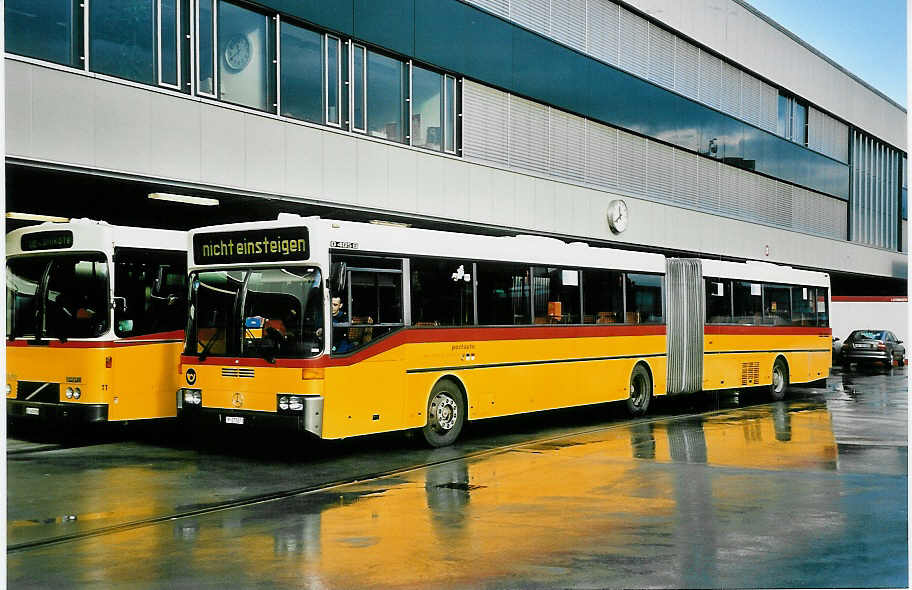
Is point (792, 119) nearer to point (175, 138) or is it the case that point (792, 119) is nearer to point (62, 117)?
point (175, 138)

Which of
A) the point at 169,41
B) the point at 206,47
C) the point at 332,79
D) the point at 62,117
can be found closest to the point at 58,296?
the point at 62,117

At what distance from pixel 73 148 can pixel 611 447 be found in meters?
9.18

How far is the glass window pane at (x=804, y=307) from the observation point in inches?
994

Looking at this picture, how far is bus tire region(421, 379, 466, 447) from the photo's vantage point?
1505 centimetres

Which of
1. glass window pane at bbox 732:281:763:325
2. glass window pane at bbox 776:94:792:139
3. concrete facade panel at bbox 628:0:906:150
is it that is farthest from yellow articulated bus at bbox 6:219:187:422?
glass window pane at bbox 776:94:792:139

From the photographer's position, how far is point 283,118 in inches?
764

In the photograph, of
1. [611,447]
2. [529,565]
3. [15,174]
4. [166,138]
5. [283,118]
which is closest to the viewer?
[529,565]

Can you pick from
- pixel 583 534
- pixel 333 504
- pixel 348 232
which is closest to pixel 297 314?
pixel 348 232

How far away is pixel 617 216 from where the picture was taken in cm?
2953

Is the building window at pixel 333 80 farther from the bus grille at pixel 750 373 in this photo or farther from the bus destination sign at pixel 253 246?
the bus grille at pixel 750 373

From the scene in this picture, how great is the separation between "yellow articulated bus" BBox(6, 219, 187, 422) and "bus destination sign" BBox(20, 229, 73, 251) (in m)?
0.01

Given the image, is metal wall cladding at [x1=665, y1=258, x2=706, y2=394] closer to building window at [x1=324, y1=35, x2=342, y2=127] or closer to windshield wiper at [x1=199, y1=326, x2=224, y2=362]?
building window at [x1=324, y1=35, x2=342, y2=127]

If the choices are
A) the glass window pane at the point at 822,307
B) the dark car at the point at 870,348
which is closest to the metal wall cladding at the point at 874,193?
the dark car at the point at 870,348

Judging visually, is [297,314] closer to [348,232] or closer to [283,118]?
[348,232]
